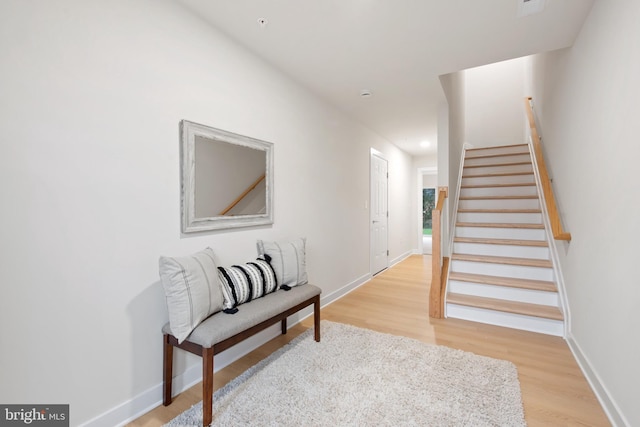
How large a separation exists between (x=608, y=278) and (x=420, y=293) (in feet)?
7.77

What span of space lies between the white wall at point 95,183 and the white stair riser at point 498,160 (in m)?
4.49

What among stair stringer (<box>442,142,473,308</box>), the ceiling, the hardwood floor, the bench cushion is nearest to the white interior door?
the hardwood floor

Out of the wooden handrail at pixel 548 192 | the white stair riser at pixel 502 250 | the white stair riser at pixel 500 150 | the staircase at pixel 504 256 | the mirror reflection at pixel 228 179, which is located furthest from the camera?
the white stair riser at pixel 500 150

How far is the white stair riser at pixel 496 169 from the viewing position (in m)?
4.64

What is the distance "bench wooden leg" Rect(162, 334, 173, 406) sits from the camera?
67.5 inches

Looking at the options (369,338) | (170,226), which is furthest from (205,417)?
(369,338)

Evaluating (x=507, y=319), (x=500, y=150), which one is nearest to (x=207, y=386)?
(x=507, y=319)

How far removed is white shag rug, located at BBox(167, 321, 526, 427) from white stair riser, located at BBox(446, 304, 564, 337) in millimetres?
794

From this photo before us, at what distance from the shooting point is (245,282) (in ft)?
6.63

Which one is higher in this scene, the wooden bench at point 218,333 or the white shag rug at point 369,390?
the wooden bench at point 218,333

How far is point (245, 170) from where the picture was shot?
2.33 metres

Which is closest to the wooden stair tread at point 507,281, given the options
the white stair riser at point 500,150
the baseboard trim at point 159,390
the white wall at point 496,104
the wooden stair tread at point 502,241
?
the wooden stair tread at point 502,241

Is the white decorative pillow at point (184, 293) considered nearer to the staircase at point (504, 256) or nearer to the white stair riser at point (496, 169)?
the staircase at point (504, 256)

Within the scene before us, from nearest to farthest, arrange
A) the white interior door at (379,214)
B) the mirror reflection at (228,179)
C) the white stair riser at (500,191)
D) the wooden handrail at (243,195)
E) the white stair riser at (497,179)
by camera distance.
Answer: the mirror reflection at (228,179)
the wooden handrail at (243,195)
the white stair riser at (500,191)
the white stair riser at (497,179)
the white interior door at (379,214)
